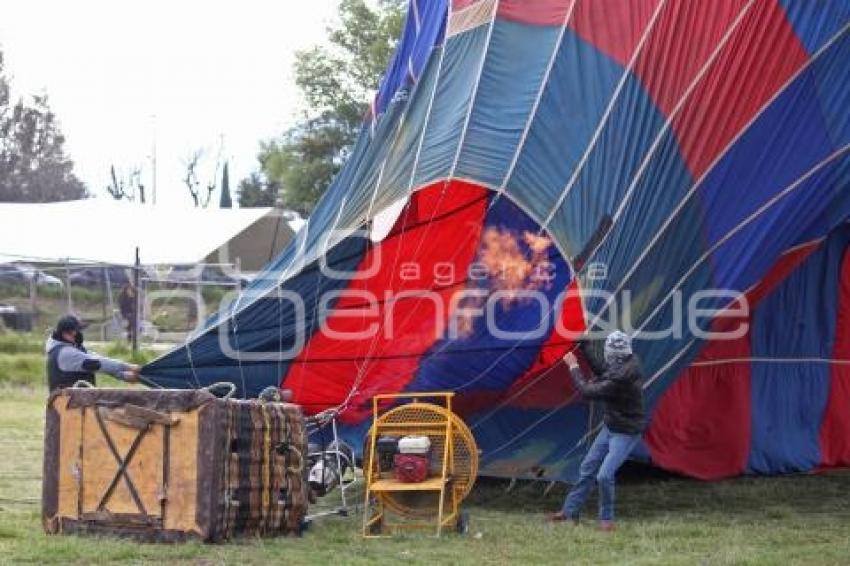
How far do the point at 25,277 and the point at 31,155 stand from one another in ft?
95.7

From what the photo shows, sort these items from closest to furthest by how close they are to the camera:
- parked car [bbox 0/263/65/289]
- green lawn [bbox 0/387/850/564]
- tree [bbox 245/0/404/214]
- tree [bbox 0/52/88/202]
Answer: green lawn [bbox 0/387/850/564] < parked car [bbox 0/263/65/289] < tree [bbox 245/0/404/214] < tree [bbox 0/52/88/202]

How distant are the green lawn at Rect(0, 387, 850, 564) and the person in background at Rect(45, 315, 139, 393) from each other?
832mm

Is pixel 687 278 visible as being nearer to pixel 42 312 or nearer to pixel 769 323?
pixel 769 323

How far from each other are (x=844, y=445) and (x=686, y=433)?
1865mm

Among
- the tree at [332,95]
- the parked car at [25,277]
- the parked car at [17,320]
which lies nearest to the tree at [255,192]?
the tree at [332,95]

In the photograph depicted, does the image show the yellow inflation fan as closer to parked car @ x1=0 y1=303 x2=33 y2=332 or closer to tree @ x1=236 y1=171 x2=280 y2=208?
parked car @ x1=0 y1=303 x2=33 y2=332

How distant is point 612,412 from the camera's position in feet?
26.8

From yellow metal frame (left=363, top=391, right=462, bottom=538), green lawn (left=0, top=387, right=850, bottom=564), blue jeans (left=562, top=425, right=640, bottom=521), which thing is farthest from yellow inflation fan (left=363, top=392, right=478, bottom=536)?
blue jeans (left=562, top=425, right=640, bottom=521)

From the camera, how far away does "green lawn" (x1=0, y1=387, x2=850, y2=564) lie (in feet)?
22.8

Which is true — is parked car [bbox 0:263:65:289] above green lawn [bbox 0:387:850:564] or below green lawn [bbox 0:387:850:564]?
above

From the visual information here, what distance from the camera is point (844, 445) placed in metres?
11.0

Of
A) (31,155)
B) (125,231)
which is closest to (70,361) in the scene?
(125,231)

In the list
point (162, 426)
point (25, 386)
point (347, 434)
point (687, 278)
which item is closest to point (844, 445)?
point (687, 278)

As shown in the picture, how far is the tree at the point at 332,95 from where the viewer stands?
38.7 meters
